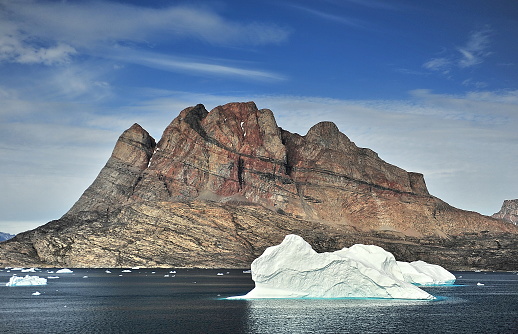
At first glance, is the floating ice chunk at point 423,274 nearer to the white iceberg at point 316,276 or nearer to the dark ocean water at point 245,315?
the dark ocean water at point 245,315

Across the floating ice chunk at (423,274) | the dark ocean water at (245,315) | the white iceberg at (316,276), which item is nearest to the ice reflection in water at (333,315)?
the dark ocean water at (245,315)

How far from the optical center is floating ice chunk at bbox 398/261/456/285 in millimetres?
140125

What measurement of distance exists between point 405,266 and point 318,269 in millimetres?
63185

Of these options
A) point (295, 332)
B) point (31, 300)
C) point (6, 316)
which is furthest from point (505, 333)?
point (31, 300)

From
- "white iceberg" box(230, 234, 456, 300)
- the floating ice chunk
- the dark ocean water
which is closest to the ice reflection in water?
the dark ocean water

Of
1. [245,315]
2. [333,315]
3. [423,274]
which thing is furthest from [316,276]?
[423,274]

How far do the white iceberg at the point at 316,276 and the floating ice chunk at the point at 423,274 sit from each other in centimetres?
5099

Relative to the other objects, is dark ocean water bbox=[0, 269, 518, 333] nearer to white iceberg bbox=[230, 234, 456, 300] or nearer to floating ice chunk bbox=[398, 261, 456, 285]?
white iceberg bbox=[230, 234, 456, 300]

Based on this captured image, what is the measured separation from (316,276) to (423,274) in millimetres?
63876

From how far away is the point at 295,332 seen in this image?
2308 inches

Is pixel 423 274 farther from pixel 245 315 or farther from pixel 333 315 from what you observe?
pixel 245 315

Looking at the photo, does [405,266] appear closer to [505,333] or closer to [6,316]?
[505,333]

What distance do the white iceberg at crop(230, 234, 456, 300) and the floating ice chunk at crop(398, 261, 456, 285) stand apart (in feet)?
167

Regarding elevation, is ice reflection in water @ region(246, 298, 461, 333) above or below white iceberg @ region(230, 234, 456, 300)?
below
